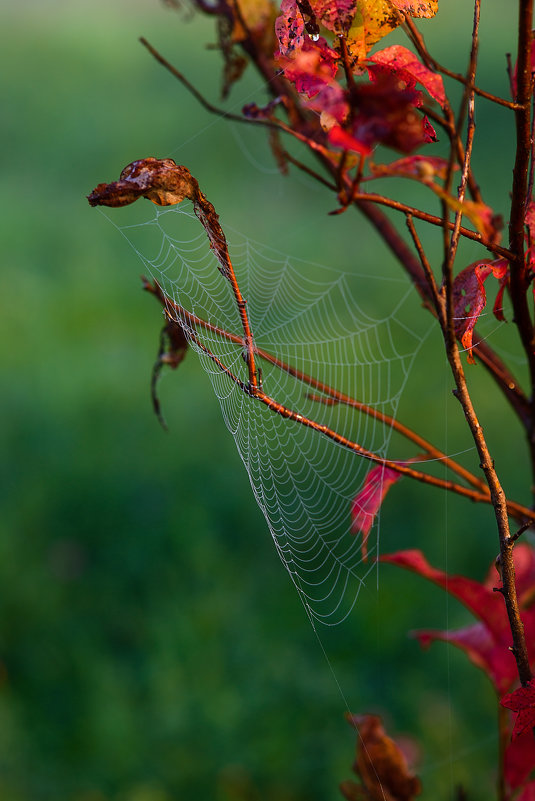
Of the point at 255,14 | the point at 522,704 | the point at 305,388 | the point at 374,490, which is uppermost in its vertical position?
the point at 255,14

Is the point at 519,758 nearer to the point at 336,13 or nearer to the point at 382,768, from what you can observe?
the point at 382,768

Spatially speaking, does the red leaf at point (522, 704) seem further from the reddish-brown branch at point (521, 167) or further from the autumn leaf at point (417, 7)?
the autumn leaf at point (417, 7)

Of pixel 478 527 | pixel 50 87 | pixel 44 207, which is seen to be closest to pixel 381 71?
pixel 478 527

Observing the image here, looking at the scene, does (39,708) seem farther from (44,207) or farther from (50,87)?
(50,87)

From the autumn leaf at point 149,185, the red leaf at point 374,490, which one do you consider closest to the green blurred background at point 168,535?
the red leaf at point 374,490

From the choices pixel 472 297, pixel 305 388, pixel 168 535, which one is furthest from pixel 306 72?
pixel 168 535

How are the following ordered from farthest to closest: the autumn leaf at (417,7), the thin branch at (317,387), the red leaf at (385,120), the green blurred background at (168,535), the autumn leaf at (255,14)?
the green blurred background at (168,535)
the autumn leaf at (255,14)
the thin branch at (317,387)
the autumn leaf at (417,7)
the red leaf at (385,120)

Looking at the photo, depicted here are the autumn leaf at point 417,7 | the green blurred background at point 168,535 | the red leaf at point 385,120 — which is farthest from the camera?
the green blurred background at point 168,535
